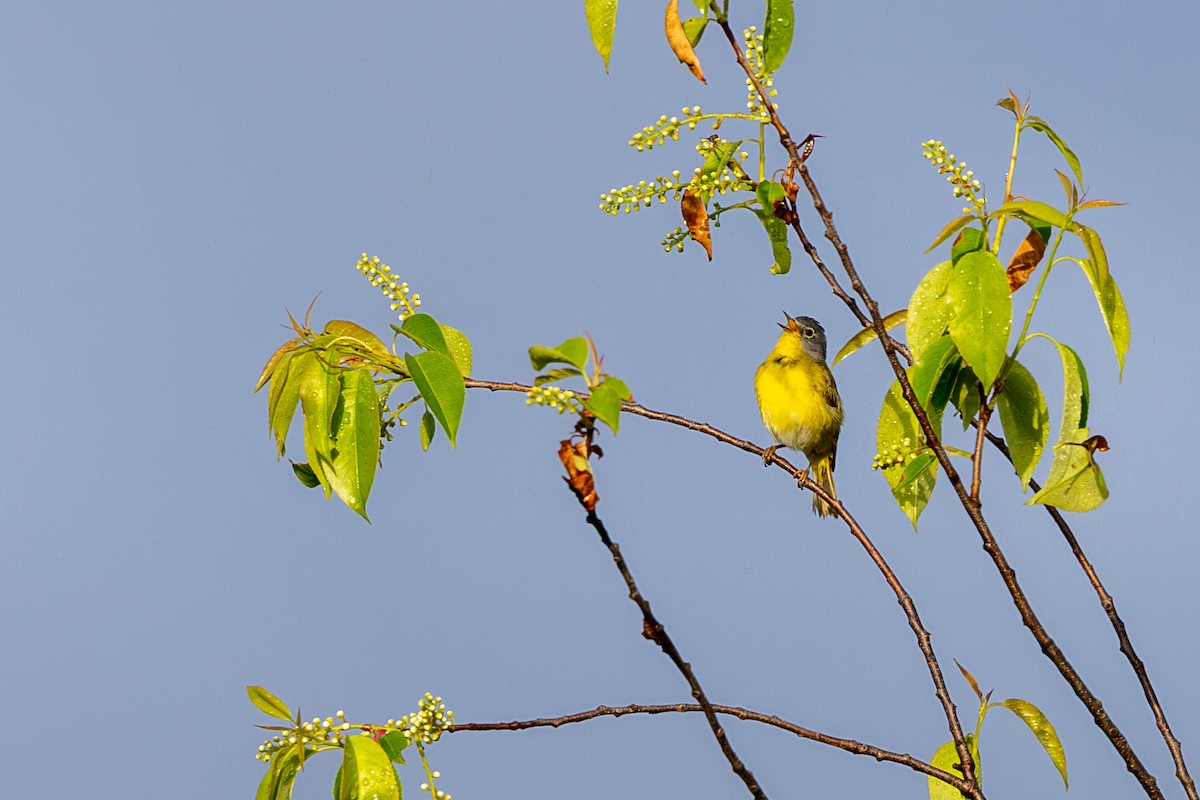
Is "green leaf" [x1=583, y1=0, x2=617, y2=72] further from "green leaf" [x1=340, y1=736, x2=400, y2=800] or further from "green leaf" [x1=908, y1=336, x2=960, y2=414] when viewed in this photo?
"green leaf" [x1=340, y1=736, x2=400, y2=800]

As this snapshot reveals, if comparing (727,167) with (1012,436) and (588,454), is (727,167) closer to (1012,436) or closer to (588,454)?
(1012,436)

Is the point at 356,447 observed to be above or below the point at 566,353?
above

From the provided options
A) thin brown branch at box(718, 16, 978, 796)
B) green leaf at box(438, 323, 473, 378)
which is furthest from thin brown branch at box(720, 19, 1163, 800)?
green leaf at box(438, 323, 473, 378)

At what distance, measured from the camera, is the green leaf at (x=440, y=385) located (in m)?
2.33

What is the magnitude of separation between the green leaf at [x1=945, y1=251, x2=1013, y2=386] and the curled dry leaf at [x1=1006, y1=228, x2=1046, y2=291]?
1.18 feet

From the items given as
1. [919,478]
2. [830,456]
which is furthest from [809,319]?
[919,478]

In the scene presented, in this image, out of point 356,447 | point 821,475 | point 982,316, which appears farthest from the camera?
point 821,475

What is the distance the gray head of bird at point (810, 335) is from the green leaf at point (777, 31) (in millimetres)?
5030

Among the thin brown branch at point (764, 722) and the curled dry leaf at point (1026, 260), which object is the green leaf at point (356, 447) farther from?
the curled dry leaf at point (1026, 260)

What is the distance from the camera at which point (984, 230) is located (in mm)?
2398

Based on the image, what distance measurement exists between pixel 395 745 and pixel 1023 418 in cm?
140

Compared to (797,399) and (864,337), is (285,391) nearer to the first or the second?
(864,337)

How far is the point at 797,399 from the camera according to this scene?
23.5 ft

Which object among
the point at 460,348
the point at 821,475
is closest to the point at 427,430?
the point at 460,348
